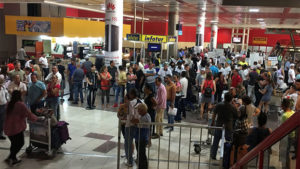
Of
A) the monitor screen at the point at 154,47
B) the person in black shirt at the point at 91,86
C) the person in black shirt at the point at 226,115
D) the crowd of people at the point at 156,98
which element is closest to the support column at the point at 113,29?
the crowd of people at the point at 156,98

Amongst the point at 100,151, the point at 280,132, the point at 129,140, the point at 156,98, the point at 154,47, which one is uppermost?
the point at 154,47

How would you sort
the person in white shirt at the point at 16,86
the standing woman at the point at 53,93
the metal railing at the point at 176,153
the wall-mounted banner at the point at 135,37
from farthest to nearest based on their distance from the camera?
the wall-mounted banner at the point at 135,37
the standing woman at the point at 53,93
the person in white shirt at the point at 16,86
the metal railing at the point at 176,153

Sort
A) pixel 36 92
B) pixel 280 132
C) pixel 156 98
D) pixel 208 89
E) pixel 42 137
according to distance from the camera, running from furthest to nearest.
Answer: pixel 208 89, pixel 156 98, pixel 36 92, pixel 42 137, pixel 280 132

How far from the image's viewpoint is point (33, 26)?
60.9 feet

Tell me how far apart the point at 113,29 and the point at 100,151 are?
5694 millimetres

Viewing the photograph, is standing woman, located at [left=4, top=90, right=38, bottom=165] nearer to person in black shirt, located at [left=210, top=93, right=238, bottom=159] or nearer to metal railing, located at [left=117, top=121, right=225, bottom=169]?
metal railing, located at [left=117, top=121, right=225, bottom=169]

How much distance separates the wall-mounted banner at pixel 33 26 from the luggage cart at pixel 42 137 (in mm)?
13502

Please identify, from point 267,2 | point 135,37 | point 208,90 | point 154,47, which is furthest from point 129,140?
point 154,47

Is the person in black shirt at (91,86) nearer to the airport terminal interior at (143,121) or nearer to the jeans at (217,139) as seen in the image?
the airport terminal interior at (143,121)

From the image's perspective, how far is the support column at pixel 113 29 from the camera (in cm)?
1080

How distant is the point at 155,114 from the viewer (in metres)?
7.68

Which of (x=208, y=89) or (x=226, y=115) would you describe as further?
(x=208, y=89)

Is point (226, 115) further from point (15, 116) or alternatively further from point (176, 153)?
point (15, 116)

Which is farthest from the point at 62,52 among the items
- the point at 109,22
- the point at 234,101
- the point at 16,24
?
the point at 234,101
